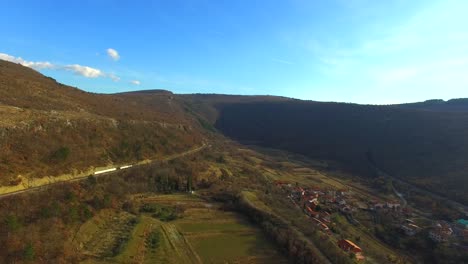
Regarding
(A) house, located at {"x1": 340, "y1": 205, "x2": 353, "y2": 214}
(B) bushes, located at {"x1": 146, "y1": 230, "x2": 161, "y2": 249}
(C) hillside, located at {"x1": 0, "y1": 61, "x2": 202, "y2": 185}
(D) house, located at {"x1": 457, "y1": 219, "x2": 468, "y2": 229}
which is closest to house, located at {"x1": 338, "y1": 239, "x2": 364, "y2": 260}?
(B) bushes, located at {"x1": 146, "y1": 230, "x2": 161, "y2": 249}

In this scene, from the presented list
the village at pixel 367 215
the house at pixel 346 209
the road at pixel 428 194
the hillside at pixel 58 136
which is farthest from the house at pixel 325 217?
the road at pixel 428 194

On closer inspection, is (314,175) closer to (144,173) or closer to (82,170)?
(144,173)

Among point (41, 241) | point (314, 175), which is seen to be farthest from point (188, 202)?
point (314, 175)

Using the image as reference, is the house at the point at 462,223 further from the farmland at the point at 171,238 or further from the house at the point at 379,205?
the farmland at the point at 171,238

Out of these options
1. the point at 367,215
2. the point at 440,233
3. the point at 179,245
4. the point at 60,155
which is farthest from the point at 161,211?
the point at 440,233

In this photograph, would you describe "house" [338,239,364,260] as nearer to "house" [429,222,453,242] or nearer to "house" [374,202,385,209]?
"house" [429,222,453,242]

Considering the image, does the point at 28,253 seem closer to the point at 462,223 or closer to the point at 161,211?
the point at 161,211

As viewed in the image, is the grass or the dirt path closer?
the dirt path

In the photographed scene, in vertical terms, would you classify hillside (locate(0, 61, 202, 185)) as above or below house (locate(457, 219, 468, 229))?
above
